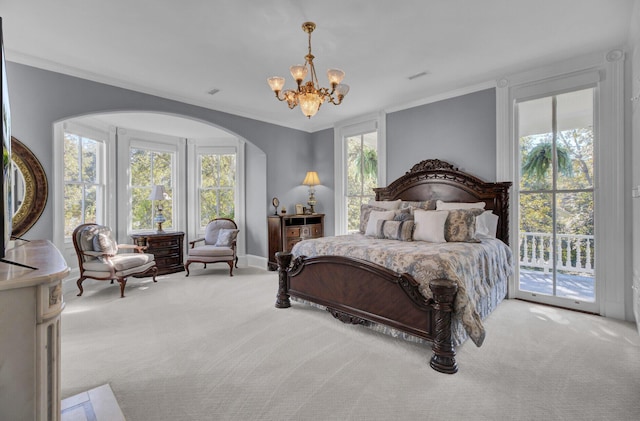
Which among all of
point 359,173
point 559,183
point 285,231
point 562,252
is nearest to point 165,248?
point 285,231

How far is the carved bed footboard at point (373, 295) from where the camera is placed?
217 cm

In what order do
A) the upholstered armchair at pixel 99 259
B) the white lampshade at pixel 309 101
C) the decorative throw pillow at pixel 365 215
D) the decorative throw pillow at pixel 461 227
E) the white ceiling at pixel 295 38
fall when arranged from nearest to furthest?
the white ceiling at pixel 295 38 < the white lampshade at pixel 309 101 < the decorative throw pillow at pixel 461 227 < the upholstered armchair at pixel 99 259 < the decorative throw pillow at pixel 365 215

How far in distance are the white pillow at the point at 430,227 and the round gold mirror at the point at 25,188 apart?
4078mm

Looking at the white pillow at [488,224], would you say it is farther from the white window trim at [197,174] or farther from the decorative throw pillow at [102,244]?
the decorative throw pillow at [102,244]

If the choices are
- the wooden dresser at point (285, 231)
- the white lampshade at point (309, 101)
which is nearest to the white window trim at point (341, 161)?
the wooden dresser at point (285, 231)

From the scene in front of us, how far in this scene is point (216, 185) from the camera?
6.22 m

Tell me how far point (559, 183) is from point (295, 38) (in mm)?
3308

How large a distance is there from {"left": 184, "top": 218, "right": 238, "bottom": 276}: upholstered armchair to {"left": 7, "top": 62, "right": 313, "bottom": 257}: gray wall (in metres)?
0.59

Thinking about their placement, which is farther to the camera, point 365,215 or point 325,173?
point 325,173

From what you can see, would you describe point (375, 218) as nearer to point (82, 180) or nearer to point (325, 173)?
point (325, 173)

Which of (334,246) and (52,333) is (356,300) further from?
(52,333)

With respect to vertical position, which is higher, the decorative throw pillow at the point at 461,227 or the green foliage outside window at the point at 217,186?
the green foliage outside window at the point at 217,186

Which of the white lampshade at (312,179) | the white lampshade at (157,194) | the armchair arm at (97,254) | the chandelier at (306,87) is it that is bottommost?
the armchair arm at (97,254)

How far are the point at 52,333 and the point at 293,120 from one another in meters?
4.94
